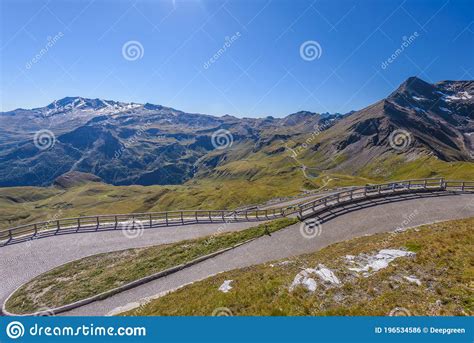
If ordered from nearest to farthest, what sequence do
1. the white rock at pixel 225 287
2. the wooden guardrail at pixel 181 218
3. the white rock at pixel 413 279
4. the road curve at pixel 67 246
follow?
the white rock at pixel 413 279 → the white rock at pixel 225 287 → the road curve at pixel 67 246 → the wooden guardrail at pixel 181 218

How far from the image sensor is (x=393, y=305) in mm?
11555

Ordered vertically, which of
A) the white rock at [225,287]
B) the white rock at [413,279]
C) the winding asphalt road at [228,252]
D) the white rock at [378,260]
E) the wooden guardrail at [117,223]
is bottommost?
the white rock at [413,279]

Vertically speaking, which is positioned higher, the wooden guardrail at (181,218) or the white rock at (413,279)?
the wooden guardrail at (181,218)

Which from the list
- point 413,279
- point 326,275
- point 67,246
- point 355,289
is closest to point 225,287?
point 326,275

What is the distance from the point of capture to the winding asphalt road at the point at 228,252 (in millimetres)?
19281

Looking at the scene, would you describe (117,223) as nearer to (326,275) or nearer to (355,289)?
(326,275)

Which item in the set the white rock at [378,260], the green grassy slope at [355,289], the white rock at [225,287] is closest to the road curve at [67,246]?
the green grassy slope at [355,289]

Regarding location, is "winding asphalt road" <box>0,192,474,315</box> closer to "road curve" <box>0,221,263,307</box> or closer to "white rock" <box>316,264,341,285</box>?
"road curve" <box>0,221,263,307</box>

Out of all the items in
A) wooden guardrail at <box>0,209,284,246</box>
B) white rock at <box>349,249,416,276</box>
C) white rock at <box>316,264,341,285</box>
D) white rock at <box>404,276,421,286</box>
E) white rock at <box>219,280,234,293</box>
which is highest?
wooden guardrail at <box>0,209,284,246</box>

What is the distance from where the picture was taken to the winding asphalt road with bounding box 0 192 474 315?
19.3 meters

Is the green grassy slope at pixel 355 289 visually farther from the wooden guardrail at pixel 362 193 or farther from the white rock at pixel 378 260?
the wooden guardrail at pixel 362 193

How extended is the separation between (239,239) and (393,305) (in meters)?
14.9

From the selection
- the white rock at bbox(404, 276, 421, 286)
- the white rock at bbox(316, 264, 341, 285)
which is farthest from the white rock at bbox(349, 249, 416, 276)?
the white rock at bbox(404, 276, 421, 286)

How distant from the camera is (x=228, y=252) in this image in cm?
2303
